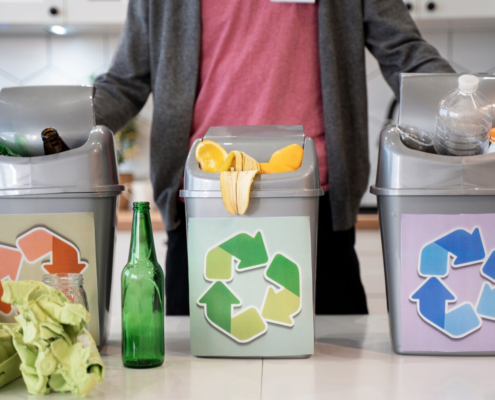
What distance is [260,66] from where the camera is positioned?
100 cm

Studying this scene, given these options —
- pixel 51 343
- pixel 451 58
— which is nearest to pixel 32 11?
pixel 451 58

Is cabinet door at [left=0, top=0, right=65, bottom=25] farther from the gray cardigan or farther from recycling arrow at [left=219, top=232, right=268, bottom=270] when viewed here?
recycling arrow at [left=219, top=232, right=268, bottom=270]

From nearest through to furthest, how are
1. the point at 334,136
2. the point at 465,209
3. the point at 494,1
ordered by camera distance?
the point at 465,209, the point at 334,136, the point at 494,1

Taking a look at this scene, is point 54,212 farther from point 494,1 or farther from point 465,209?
point 494,1

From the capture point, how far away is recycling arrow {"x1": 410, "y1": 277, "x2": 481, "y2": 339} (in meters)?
0.65

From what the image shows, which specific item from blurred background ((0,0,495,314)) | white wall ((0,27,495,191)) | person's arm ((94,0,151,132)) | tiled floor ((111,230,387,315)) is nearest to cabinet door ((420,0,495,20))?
blurred background ((0,0,495,314))

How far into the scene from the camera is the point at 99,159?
0.67 meters

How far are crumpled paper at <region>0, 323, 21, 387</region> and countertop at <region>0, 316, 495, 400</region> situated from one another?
10mm

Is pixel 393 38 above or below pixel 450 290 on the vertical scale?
above

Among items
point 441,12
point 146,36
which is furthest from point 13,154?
point 441,12

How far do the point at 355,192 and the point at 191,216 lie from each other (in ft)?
1.61

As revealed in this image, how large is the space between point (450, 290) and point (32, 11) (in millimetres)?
1797

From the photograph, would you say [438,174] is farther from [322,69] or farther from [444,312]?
[322,69]

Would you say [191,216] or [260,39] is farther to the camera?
[260,39]
